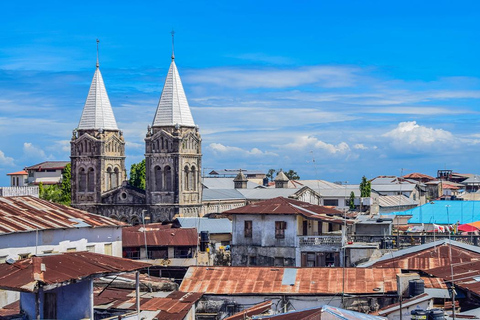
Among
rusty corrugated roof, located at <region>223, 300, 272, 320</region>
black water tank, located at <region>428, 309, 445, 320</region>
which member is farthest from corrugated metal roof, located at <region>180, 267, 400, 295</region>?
black water tank, located at <region>428, 309, 445, 320</region>

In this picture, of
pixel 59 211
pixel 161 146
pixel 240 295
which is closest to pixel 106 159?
pixel 161 146

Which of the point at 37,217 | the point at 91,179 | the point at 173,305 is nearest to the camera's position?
the point at 173,305

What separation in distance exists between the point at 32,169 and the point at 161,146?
84.0 m

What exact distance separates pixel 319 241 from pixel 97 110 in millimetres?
66345

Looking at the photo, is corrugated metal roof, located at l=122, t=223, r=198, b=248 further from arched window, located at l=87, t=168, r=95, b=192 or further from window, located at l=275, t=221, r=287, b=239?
arched window, located at l=87, t=168, r=95, b=192

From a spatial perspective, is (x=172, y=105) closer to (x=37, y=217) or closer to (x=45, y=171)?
(x=37, y=217)

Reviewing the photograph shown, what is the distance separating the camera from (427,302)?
23.6m

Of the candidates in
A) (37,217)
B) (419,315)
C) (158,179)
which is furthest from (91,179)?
(419,315)

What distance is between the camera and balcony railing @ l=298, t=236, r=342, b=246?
4109 cm

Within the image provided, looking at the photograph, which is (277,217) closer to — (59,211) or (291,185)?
(59,211)

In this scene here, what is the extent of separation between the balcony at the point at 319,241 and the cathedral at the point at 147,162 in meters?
56.0

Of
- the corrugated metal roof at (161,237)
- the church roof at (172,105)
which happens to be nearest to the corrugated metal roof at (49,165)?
the church roof at (172,105)

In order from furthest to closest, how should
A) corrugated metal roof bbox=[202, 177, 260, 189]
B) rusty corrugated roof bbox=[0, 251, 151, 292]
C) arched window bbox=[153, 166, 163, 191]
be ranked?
corrugated metal roof bbox=[202, 177, 260, 189], arched window bbox=[153, 166, 163, 191], rusty corrugated roof bbox=[0, 251, 151, 292]

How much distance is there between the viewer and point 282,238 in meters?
42.5
